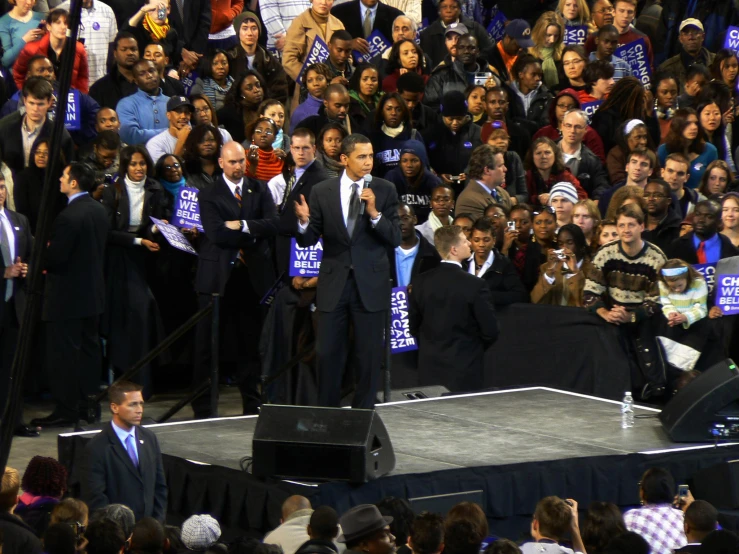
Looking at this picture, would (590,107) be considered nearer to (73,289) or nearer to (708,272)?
(708,272)

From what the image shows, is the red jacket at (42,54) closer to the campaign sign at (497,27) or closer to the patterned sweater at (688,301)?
the patterned sweater at (688,301)

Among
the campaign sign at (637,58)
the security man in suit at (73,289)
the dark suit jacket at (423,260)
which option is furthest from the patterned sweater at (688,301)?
the campaign sign at (637,58)

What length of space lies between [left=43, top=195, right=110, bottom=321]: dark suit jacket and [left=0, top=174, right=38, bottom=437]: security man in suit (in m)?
0.20

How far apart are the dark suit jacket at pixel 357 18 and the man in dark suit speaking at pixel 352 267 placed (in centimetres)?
641

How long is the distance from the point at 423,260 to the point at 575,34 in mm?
5847

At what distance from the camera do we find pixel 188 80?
14992mm

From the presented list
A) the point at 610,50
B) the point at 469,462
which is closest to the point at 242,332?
the point at 469,462

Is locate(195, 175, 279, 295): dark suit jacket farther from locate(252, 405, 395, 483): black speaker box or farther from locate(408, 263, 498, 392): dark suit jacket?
locate(252, 405, 395, 483): black speaker box

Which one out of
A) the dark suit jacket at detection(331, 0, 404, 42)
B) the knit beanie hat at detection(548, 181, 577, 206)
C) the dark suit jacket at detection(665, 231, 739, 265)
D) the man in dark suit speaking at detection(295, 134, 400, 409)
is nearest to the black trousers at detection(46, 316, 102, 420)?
the man in dark suit speaking at detection(295, 134, 400, 409)

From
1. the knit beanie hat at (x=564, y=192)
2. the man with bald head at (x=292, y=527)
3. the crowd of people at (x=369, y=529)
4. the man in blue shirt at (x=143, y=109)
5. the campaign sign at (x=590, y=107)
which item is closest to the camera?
the crowd of people at (x=369, y=529)

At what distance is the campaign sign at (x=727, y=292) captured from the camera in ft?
39.1

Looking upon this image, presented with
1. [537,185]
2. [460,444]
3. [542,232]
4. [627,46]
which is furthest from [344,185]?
[627,46]

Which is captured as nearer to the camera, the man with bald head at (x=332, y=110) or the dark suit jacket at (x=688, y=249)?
the dark suit jacket at (x=688, y=249)

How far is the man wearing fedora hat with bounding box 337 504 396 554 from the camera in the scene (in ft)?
22.3
